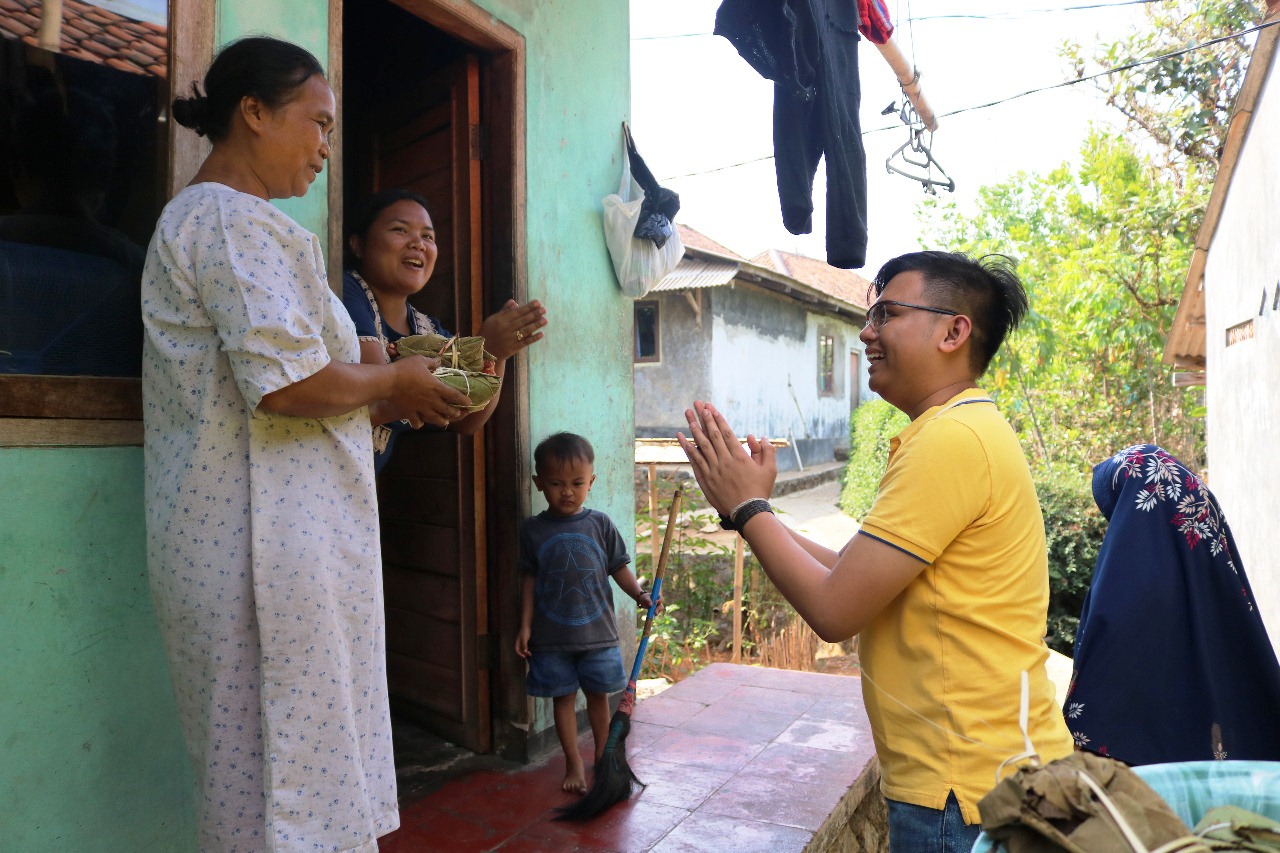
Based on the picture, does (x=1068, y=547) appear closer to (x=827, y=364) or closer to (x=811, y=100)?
(x=811, y=100)

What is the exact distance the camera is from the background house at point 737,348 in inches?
582

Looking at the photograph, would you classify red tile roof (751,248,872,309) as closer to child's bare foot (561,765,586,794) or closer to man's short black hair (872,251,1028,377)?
child's bare foot (561,765,586,794)

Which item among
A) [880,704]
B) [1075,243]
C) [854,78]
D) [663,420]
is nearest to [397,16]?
[854,78]

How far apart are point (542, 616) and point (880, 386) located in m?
1.89

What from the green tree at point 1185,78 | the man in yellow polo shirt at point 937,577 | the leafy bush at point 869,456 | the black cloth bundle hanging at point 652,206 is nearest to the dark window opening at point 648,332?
the leafy bush at point 869,456

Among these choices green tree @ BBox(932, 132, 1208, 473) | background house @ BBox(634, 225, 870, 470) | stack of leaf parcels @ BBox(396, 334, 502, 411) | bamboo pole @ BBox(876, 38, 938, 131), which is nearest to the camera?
stack of leaf parcels @ BBox(396, 334, 502, 411)

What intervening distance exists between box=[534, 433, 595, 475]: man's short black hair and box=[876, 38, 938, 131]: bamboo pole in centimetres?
269

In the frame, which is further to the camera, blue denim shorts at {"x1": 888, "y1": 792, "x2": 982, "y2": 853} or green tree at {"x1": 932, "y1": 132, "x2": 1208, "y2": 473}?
green tree at {"x1": 932, "y1": 132, "x2": 1208, "y2": 473}

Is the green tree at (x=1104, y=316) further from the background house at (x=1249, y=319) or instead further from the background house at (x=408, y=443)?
the background house at (x=408, y=443)

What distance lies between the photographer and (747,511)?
1700 mm

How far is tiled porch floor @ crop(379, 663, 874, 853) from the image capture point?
2.85m

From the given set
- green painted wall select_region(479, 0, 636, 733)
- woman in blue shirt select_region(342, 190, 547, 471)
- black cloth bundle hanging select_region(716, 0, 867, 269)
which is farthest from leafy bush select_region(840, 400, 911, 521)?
woman in blue shirt select_region(342, 190, 547, 471)

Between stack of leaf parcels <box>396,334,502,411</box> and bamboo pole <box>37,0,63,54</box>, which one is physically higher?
bamboo pole <box>37,0,63,54</box>

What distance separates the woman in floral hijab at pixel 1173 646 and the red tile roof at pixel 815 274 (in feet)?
67.0
